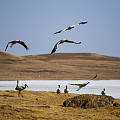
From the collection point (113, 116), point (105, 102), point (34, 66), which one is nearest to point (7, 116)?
point (113, 116)

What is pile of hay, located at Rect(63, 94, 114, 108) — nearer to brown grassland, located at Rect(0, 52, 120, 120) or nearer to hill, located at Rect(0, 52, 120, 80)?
brown grassland, located at Rect(0, 52, 120, 120)

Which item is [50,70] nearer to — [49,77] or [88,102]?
[49,77]

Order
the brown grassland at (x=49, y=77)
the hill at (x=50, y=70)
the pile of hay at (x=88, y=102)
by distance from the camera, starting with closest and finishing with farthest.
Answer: the brown grassland at (x=49, y=77) < the pile of hay at (x=88, y=102) < the hill at (x=50, y=70)

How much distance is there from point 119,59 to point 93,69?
862 inches

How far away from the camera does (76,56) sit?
98188 millimetres

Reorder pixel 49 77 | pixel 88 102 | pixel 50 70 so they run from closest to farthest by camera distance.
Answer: pixel 88 102
pixel 49 77
pixel 50 70

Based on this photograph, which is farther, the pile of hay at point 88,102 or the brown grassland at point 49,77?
the pile of hay at point 88,102

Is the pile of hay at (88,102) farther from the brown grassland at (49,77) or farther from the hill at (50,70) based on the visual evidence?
the hill at (50,70)

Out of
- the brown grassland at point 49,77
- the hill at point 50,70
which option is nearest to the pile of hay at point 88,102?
the brown grassland at point 49,77

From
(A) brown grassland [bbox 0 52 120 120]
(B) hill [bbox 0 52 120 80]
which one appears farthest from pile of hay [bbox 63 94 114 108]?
(B) hill [bbox 0 52 120 80]

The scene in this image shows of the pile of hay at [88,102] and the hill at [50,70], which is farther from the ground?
the hill at [50,70]

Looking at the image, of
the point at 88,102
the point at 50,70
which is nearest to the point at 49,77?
the point at 50,70

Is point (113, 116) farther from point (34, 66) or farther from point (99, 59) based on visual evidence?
point (99, 59)

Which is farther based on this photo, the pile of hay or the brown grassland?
the pile of hay
